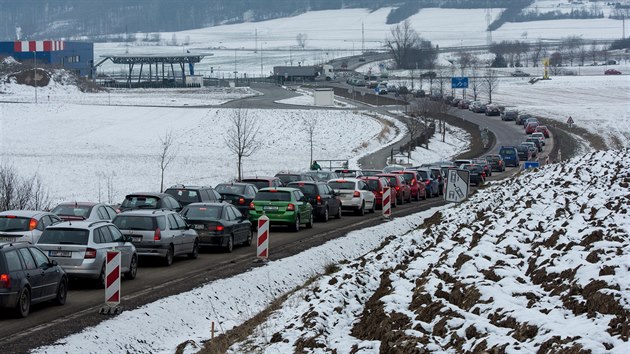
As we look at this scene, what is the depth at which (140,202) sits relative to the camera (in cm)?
2981

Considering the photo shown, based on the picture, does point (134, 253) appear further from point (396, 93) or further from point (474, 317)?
point (396, 93)

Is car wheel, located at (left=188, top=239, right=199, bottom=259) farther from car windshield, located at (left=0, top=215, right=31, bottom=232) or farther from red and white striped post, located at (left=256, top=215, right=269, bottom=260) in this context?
car windshield, located at (left=0, top=215, right=31, bottom=232)

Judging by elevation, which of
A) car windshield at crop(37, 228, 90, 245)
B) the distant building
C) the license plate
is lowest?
the license plate

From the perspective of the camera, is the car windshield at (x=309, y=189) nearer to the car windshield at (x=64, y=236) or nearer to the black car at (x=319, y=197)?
the black car at (x=319, y=197)

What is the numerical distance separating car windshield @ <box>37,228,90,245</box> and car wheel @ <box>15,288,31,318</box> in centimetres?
323

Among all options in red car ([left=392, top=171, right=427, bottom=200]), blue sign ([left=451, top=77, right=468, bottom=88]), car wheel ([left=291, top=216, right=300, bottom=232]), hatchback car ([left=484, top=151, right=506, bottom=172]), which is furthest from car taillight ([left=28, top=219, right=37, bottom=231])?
blue sign ([left=451, top=77, right=468, bottom=88])

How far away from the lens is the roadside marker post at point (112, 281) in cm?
1831

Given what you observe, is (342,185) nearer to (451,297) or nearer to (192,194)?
(192,194)

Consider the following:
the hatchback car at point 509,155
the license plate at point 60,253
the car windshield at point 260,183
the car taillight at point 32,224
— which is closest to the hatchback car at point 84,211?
the car taillight at point 32,224

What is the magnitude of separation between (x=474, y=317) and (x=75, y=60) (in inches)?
6320

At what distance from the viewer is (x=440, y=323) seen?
1282 cm

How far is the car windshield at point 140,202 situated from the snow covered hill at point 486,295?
29.1 ft

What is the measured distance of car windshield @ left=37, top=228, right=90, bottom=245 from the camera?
68.8ft

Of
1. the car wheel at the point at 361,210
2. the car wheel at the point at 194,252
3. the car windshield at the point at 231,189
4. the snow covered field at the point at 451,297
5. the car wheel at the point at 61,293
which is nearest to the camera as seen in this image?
the snow covered field at the point at 451,297
